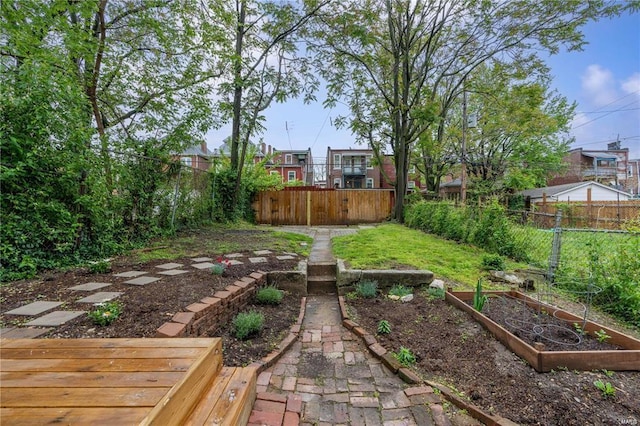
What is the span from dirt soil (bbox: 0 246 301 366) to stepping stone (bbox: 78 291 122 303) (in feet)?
0.21

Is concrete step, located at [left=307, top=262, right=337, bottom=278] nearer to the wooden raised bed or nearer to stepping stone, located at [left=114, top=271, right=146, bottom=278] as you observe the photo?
stepping stone, located at [left=114, top=271, right=146, bottom=278]

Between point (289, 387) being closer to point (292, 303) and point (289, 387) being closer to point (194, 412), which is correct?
point (194, 412)

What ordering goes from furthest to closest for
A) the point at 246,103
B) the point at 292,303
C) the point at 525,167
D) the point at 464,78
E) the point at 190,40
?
1. the point at 525,167
2. the point at 464,78
3. the point at 246,103
4. the point at 190,40
5. the point at 292,303

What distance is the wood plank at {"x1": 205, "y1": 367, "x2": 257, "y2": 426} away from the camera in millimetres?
1264

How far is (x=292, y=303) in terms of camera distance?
3.52m

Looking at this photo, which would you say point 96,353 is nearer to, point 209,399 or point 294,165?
point 209,399

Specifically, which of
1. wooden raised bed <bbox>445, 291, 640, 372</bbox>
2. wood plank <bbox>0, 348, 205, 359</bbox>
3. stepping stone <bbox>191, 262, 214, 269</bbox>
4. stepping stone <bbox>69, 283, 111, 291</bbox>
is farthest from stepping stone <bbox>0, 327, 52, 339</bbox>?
wooden raised bed <bbox>445, 291, 640, 372</bbox>

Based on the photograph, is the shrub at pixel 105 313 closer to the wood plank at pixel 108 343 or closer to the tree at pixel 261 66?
the wood plank at pixel 108 343

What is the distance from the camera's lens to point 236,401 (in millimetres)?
1403

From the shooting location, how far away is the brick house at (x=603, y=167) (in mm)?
26078

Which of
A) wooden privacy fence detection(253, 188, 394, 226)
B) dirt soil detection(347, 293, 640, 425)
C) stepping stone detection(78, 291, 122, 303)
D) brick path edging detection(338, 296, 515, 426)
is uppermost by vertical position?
wooden privacy fence detection(253, 188, 394, 226)

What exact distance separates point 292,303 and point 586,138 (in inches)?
1410

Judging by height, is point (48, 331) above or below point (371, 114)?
below

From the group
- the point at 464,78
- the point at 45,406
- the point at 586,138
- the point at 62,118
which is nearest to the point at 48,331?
the point at 45,406
